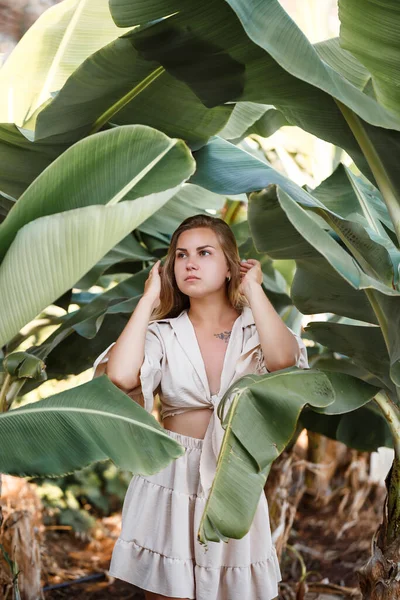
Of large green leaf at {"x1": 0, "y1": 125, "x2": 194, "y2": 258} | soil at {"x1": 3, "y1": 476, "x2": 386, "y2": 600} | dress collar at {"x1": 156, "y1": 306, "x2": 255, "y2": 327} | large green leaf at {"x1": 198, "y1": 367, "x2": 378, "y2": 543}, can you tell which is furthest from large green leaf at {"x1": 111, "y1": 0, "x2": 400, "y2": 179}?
soil at {"x1": 3, "y1": 476, "x2": 386, "y2": 600}

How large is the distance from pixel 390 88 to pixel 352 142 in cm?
23

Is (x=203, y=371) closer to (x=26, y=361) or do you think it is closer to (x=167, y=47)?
(x=26, y=361)

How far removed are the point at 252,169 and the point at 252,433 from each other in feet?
2.67

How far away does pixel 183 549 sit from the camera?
71.6 inches

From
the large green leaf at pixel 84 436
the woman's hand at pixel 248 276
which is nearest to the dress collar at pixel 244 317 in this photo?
the woman's hand at pixel 248 276

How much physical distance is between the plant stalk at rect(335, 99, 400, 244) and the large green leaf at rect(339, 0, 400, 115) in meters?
0.15

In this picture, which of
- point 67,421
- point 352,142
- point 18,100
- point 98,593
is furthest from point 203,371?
point 98,593

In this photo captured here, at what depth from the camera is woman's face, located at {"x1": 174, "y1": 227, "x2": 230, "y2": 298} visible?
189 cm

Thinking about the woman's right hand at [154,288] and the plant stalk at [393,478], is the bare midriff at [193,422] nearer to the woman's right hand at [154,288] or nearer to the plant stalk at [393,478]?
the woman's right hand at [154,288]

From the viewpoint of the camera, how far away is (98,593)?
334 centimetres

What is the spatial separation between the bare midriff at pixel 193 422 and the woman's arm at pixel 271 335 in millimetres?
236

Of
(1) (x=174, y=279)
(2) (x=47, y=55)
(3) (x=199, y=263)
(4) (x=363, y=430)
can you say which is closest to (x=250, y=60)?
(3) (x=199, y=263)

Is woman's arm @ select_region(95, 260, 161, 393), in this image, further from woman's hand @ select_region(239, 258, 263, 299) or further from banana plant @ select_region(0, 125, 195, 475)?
woman's hand @ select_region(239, 258, 263, 299)

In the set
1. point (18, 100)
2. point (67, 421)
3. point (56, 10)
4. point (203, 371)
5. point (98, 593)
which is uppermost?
point (56, 10)
